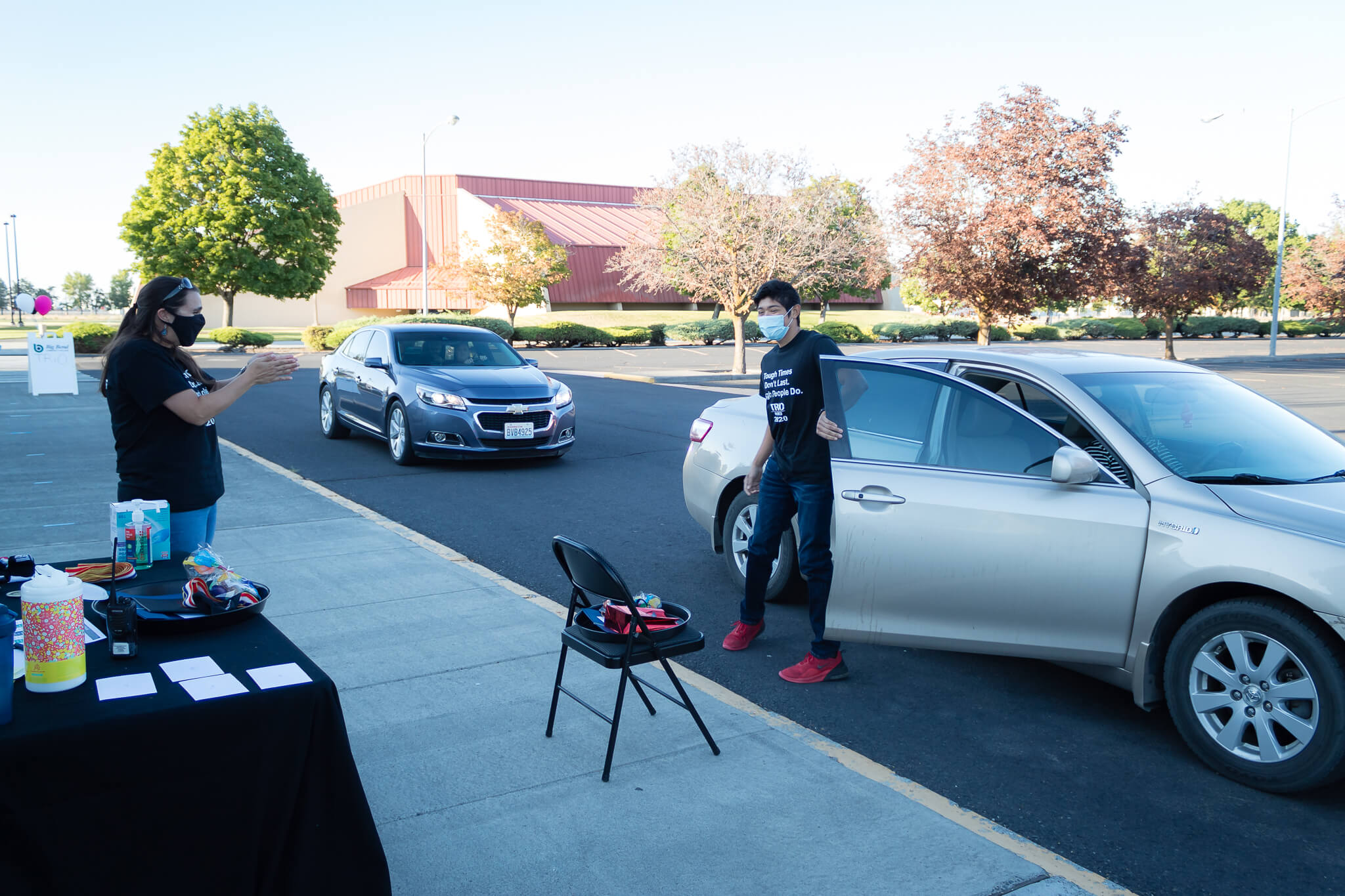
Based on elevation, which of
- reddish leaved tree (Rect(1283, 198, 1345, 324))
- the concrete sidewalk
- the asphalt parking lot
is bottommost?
the asphalt parking lot

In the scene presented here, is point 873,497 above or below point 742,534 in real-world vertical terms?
above

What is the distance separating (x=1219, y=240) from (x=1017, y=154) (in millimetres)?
18626

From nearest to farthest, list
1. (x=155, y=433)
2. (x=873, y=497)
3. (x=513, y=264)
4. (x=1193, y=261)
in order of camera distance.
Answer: (x=155, y=433), (x=873, y=497), (x=1193, y=261), (x=513, y=264)

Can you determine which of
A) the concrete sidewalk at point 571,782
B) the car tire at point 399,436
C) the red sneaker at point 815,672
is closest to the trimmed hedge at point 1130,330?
the car tire at point 399,436

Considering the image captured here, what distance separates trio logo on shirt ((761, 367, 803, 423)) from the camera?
4.90m

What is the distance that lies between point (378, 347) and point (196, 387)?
27.8 feet

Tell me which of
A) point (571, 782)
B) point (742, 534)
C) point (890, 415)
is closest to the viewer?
point (571, 782)

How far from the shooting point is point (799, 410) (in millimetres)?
4863

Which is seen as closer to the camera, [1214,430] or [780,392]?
[1214,430]

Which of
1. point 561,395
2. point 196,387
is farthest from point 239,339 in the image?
point 196,387

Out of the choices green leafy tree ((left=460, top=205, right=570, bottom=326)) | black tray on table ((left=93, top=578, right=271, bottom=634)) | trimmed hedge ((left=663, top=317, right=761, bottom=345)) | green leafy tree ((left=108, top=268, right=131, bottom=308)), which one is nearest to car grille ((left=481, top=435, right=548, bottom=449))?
black tray on table ((left=93, top=578, right=271, bottom=634))

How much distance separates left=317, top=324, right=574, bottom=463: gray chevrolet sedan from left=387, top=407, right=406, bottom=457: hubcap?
0.01 m

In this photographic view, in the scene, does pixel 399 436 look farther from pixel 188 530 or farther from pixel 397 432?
pixel 188 530

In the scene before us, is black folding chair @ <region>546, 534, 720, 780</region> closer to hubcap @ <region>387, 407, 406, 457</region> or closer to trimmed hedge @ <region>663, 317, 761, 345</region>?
hubcap @ <region>387, 407, 406, 457</region>
